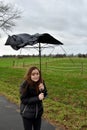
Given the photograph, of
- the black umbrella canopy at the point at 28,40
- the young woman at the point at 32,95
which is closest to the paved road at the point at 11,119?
the black umbrella canopy at the point at 28,40

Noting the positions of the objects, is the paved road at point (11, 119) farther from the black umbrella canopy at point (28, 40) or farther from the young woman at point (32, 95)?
the young woman at point (32, 95)

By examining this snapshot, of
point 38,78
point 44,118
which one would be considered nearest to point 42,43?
point 44,118

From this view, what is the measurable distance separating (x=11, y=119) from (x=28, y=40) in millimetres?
3208

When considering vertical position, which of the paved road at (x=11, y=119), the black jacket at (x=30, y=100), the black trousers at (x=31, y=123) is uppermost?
the black jacket at (x=30, y=100)

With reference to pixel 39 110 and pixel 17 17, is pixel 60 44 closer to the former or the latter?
pixel 39 110

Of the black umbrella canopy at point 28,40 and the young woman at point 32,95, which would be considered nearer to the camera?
the young woman at point 32,95

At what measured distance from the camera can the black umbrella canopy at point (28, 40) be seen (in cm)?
1151

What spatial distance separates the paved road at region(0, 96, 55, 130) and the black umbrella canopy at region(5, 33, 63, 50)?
2165 mm

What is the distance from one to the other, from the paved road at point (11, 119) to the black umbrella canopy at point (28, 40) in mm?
2165

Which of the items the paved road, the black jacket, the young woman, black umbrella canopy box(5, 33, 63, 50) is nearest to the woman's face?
the young woman

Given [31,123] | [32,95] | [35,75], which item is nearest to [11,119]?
[31,123]

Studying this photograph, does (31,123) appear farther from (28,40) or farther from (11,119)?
(28,40)

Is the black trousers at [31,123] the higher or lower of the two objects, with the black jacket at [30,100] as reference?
lower

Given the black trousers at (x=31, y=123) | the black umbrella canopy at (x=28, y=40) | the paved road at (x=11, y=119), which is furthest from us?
the black umbrella canopy at (x=28, y=40)
